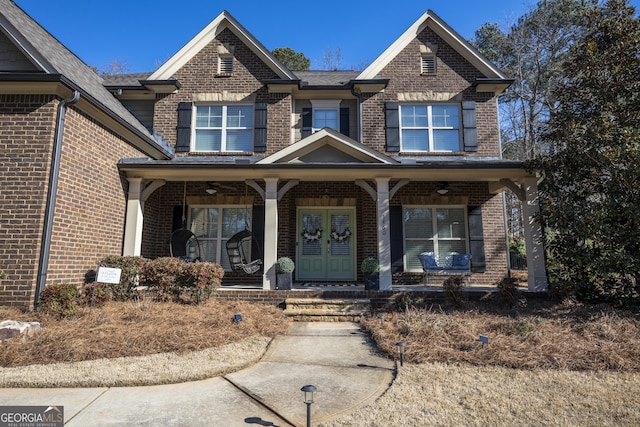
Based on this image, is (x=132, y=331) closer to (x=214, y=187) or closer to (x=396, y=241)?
(x=214, y=187)

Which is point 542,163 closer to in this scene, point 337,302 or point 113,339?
point 337,302

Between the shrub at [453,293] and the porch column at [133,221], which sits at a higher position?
the porch column at [133,221]

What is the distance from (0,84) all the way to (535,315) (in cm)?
1030

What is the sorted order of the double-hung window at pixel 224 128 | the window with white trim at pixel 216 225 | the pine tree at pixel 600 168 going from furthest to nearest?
the double-hung window at pixel 224 128, the window with white trim at pixel 216 225, the pine tree at pixel 600 168

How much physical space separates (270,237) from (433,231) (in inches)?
189

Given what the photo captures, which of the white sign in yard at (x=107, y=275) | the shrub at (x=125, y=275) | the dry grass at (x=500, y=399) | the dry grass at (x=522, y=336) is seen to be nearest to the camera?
the dry grass at (x=500, y=399)

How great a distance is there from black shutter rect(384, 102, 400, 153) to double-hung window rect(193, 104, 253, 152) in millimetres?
4029

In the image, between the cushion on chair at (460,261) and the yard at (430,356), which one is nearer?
the yard at (430,356)

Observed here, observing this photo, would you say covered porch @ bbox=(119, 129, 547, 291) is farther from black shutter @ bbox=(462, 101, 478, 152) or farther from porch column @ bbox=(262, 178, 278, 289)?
black shutter @ bbox=(462, 101, 478, 152)

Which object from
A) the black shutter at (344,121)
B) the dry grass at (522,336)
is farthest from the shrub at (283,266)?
the black shutter at (344,121)

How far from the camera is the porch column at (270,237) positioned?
7680mm

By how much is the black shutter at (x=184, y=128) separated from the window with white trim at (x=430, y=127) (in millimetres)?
6254

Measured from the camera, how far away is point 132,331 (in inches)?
196

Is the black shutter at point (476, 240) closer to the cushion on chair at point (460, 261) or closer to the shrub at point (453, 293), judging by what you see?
the cushion on chair at point (460, 261)
